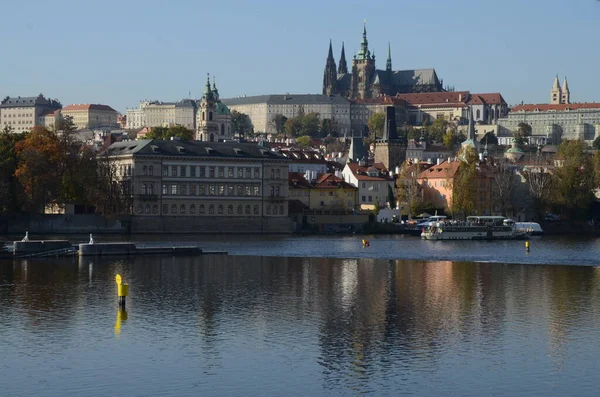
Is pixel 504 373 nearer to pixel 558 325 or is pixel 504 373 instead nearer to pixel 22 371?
pixel 558 325

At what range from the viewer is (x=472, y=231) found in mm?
105062

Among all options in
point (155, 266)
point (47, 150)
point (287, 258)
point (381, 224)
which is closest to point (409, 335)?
point (155, 266)

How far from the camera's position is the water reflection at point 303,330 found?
32.0m

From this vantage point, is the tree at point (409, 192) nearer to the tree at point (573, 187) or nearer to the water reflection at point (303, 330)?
the tree at point (573, 187)

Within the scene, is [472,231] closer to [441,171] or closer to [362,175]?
[362,175]

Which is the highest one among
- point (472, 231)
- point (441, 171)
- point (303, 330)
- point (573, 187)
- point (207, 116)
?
point (207, 116)

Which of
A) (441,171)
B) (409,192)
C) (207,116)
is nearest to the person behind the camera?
(409,192)

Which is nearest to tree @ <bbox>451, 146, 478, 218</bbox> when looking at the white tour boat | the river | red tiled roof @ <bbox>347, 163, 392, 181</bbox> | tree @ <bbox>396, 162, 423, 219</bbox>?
tree @ <bbox>396, 162, 423, 219</bbox>

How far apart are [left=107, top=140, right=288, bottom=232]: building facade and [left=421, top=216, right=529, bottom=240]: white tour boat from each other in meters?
15.2

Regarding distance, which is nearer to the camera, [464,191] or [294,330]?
[294,330]

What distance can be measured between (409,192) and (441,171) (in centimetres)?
915

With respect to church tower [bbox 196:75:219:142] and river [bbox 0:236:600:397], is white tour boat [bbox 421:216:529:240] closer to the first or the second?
river [bbox 0:236:600:397]

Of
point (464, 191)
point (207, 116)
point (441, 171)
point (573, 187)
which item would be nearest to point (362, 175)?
point (441, 171)

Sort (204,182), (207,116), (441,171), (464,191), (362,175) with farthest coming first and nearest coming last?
(207,116), (441,171), (362,175), (464,191), (204,182)
